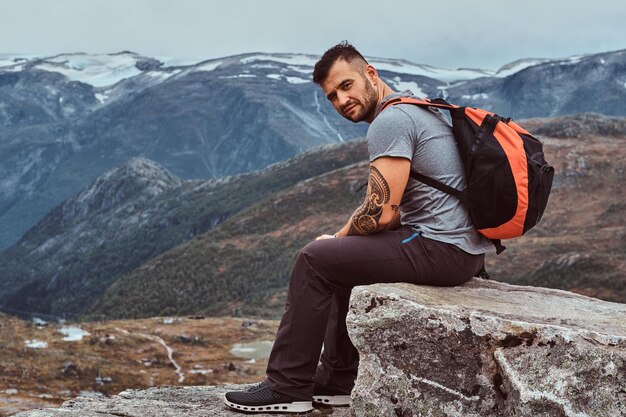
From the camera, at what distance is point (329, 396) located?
7539 millimetres

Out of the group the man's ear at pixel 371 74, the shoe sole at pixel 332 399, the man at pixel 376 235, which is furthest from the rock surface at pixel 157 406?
the man's ear at pixel 371 74

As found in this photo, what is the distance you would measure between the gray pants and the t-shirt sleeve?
0.96 meters

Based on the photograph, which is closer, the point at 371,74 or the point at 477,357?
the point at 477,357

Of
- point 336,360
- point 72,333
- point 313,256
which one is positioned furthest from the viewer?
point 72,333

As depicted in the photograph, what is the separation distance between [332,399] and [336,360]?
0.46 m

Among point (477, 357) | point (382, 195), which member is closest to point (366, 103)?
point (382, 195)

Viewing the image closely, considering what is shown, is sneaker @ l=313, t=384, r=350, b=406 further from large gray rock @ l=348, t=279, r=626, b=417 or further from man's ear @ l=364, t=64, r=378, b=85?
man's ear @ l=364, t=64, r=378, b=85

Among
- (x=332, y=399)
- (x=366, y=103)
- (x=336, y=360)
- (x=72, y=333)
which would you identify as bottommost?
(x=72, y=333)

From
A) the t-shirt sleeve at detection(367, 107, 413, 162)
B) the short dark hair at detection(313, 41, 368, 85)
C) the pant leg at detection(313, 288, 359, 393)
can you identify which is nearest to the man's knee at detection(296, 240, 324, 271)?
the pant leg at detection(313, 288, 359, 393)

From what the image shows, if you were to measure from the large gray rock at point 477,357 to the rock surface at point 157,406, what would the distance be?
1.08 meters

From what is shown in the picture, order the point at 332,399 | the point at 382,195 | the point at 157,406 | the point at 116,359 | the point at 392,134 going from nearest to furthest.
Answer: the point at 392,134
the point at 382,195
the point at 332,399
the point at 157,406
the point at 116,359

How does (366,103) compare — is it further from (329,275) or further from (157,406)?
(157,406)

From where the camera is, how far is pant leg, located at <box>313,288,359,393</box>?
7.51 m

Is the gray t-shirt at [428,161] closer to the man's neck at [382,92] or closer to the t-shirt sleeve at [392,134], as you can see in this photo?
the t-shirt sleeve at [392,134]
